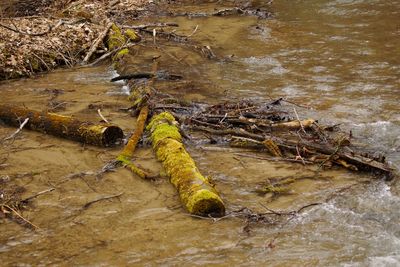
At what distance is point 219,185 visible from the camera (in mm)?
6426

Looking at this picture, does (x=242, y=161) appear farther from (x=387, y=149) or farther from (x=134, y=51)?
(x=134, y=51)

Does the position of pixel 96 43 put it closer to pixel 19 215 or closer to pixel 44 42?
pixel 44 42

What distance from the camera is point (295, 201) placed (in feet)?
19.4

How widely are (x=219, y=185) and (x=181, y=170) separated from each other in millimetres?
530

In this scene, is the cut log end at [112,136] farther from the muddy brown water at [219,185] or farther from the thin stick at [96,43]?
the thin stick at [96,43]

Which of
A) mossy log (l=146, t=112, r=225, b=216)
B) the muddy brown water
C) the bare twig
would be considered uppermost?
mossy log (l=146, t=112, r=225, b=216)

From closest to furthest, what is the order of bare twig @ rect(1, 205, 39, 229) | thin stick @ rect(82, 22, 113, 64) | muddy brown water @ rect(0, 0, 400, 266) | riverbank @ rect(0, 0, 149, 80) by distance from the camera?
1. muddy brown water @ rect(0, 0, 400, 266)
2. bare twig @ rect(1, 205, 39, 229)
3. riverbank @ rect(0, 0, 149, 80)
4. thin stick @ rect(82, 22, 113, 64)

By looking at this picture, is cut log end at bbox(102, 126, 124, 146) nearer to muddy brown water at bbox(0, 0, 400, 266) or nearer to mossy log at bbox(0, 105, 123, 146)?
mossy log at bbox(0, 105, 123, 146)

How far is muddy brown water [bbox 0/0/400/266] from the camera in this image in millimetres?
4961

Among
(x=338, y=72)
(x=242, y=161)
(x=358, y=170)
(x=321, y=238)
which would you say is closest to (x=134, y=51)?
(x=338, y=72)

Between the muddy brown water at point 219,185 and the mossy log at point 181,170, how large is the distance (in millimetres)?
158

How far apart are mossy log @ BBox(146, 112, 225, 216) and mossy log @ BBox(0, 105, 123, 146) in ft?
2.22

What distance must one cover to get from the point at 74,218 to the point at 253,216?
79.5 inches

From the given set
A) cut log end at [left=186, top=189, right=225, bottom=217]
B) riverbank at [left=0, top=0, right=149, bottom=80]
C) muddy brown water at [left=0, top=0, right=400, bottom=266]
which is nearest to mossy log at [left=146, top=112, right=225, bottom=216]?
cut log end at [left=186, top=189, right=225, bottom=217]
